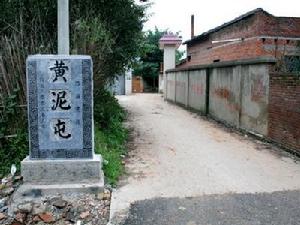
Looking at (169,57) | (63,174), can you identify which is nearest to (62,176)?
(63,174)

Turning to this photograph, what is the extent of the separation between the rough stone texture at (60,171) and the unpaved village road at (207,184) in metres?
0.48

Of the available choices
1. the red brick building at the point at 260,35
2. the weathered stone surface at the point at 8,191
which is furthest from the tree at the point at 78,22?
the red brick building at the point at 260,35

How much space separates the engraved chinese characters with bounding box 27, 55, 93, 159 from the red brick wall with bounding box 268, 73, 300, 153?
15.4 ft

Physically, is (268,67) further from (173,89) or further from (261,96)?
(173,89)

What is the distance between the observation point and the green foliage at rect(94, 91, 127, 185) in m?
7.27

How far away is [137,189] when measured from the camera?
6.51 metres

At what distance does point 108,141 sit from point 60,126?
3161 millimetres

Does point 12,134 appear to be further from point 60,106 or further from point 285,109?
point 285,109

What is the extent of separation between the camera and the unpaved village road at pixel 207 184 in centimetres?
541

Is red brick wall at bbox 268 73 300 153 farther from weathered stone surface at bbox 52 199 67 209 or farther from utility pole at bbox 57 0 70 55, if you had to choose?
weathered stone surface at bbox 52 199 67 209

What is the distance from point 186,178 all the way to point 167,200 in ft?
4.00

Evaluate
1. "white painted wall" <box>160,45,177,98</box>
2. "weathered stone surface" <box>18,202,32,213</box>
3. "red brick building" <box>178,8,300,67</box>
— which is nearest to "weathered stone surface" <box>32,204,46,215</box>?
"weathered stone surface" <box>18,202,32,213</box>

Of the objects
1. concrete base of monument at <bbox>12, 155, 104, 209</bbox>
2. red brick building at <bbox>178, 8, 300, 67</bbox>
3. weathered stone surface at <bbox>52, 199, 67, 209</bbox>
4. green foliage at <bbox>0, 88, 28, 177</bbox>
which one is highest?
red brick building at <bbox>178, 8, 300, 67</bbox>

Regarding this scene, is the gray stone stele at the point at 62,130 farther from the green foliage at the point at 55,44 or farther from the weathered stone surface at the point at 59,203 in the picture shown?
the green foliage at the point at 55,44
